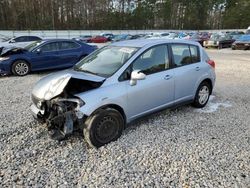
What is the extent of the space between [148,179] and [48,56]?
7.89 meters

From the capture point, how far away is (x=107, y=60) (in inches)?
173

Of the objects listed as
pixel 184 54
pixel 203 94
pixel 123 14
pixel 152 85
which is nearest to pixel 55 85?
pixel 152 85

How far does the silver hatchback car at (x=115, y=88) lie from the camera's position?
358 centimetres

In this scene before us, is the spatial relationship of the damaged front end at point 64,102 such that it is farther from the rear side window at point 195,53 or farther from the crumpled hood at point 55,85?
the rear side window at point 195,53

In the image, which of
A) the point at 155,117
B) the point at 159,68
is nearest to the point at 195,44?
the point at 159,68

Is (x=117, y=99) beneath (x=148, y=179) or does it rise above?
above

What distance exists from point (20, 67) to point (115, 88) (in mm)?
A: 6794

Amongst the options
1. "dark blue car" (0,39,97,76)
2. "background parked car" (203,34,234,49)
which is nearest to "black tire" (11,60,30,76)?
"dark blue car" (0,39,97,76)

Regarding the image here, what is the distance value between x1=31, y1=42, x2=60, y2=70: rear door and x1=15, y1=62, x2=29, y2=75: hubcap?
28 cm

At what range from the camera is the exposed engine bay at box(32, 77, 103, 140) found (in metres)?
3.55

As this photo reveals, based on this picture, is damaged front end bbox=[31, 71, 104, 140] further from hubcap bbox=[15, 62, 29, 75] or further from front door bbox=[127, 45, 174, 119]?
hubcap bbox=[15, 62, 29, 75]

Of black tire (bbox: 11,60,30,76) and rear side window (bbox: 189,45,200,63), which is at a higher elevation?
rear side window (bbox: 189,45,200,63)

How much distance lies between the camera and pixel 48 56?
972 centimetres

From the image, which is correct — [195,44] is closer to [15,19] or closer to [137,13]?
[15,19]
